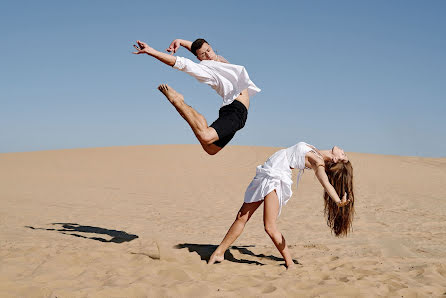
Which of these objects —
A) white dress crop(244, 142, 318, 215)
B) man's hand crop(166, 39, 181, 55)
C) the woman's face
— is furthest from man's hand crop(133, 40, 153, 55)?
the woman's face

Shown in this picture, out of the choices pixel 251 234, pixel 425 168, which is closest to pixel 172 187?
pixel 251 234

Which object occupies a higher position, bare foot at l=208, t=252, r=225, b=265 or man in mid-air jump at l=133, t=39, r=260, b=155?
man in mid-air jump at l=133, t=39, r=260, b=155

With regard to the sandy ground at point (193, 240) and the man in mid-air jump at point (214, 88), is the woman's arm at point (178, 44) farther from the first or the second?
the sandy ground at point (193, 240)

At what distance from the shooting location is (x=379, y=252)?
6.17m

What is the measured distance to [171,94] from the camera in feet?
13.5

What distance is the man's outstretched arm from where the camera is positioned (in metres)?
3.95

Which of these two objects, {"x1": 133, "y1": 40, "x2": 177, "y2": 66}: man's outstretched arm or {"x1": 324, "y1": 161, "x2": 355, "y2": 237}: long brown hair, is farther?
{"x1": 324, "y1": 161, "x2": 355, "y2": 237}: long brown hair

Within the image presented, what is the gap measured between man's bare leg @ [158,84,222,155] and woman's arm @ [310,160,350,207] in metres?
1.32

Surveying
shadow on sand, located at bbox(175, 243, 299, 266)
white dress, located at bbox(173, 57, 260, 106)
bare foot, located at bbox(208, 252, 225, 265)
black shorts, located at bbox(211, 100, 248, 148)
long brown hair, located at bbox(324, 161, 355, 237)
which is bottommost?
shadow on sand, located at bbox(175, 243, 299, 266)

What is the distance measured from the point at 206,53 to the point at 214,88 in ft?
1.46

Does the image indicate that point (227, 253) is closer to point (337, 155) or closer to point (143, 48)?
point (337, 155)

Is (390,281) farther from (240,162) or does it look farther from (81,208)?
(240,162)

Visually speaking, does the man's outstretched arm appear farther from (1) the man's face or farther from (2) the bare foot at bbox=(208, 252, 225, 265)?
(2) the bare foot at bbox=(208, 252, 225, 265)

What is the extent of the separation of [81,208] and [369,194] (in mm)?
11679
